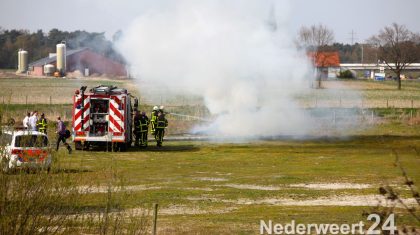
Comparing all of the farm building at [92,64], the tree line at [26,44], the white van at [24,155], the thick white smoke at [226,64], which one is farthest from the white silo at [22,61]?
the white van at [24,155]

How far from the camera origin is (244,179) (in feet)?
80.2

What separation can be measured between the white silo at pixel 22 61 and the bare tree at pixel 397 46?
148ft

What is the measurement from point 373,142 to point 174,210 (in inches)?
862

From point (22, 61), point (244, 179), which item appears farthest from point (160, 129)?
point (22, 61)

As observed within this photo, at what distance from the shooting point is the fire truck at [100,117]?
112 feet

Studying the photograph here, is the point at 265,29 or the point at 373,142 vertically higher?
the point at 265,29

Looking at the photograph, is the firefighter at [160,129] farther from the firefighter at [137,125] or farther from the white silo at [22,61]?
the white silo at [22,61]

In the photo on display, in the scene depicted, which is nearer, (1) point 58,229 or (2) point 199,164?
(1) point 58,229

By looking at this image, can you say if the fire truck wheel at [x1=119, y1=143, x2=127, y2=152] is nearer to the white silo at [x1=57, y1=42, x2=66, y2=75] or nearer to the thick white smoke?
the thick white smoke

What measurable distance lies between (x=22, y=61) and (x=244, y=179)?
276 feet

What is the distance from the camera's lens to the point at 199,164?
29.1m

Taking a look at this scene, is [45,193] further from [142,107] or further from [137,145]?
[142,107]

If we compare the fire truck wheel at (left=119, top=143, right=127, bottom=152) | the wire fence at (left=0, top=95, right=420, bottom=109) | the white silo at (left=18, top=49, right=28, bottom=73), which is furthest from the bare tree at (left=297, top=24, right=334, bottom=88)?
the white silo at (left=18, top=49, right=28, bottom=73)

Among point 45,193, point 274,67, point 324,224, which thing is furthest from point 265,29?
point 45,193
